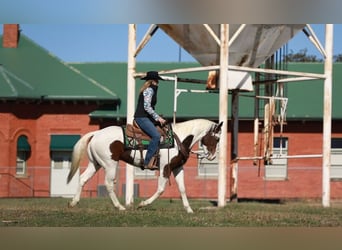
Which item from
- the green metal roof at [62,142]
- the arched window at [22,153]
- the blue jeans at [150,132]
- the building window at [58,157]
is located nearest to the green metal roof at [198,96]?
the green metal roof at [62,142]

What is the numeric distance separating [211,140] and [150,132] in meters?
1.42

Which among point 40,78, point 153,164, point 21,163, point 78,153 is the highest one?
point 40,78

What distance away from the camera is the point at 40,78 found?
98.1ft

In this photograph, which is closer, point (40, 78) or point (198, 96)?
point (40, 78)

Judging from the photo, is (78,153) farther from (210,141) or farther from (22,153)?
(22,153)

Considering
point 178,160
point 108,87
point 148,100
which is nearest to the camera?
point 148,100

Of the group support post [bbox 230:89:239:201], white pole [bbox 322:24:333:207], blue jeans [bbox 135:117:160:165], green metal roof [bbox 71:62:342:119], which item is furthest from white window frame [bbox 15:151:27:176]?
blue jeans [bbox 135:117:160:165]

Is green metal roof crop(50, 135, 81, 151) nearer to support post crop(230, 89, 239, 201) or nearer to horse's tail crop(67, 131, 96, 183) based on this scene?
support post crop(230, 89, 239, 201)

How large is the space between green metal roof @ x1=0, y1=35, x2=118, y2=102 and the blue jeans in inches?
501

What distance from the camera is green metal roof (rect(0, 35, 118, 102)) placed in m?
26.6

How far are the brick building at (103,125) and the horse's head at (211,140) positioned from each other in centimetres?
1561

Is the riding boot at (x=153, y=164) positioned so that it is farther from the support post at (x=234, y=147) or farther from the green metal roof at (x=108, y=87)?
the green metal roof at (x=108, y=87)

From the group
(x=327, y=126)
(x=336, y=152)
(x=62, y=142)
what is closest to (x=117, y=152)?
(x=327, y=126)

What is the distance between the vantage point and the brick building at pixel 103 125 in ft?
101
